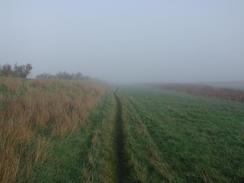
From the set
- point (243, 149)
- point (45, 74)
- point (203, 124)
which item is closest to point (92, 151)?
point (243, 149)

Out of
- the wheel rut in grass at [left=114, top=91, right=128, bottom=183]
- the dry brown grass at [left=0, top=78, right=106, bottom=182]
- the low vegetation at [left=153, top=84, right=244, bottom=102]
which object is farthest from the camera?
the low vegetation at [left=153, top=84, right=244, bottom=102]

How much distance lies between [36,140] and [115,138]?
3678 millimetres

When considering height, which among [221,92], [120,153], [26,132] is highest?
[221,92]

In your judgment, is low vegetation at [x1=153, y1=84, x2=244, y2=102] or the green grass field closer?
the green grass field

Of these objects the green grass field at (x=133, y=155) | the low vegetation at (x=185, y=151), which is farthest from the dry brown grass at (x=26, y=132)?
the low vegetation at (x=185, y=151)

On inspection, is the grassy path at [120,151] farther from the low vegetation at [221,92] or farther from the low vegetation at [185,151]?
the low vegetation at [221,92]

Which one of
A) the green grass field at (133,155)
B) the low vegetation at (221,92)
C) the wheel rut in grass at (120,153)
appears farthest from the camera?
the low vegetation at (221,92)


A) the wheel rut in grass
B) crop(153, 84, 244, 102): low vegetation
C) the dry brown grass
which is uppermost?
crop(153, 84, 244, 102): low vegetation

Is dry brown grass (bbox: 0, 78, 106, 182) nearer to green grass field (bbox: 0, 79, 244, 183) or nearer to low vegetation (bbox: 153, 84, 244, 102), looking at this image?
green grass field (bbox: 0, 79, 244, 183)

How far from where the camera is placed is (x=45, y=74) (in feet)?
204

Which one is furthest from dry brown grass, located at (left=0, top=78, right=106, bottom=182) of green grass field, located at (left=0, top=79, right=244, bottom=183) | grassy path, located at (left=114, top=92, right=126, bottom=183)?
grassy path, located at (left=114, top=92, right=126, bottom=183)

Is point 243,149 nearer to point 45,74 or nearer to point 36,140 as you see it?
point 36,140

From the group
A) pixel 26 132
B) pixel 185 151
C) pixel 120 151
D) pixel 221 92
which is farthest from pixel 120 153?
pixel 221 92

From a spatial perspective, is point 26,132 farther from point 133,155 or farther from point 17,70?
point 17,70
